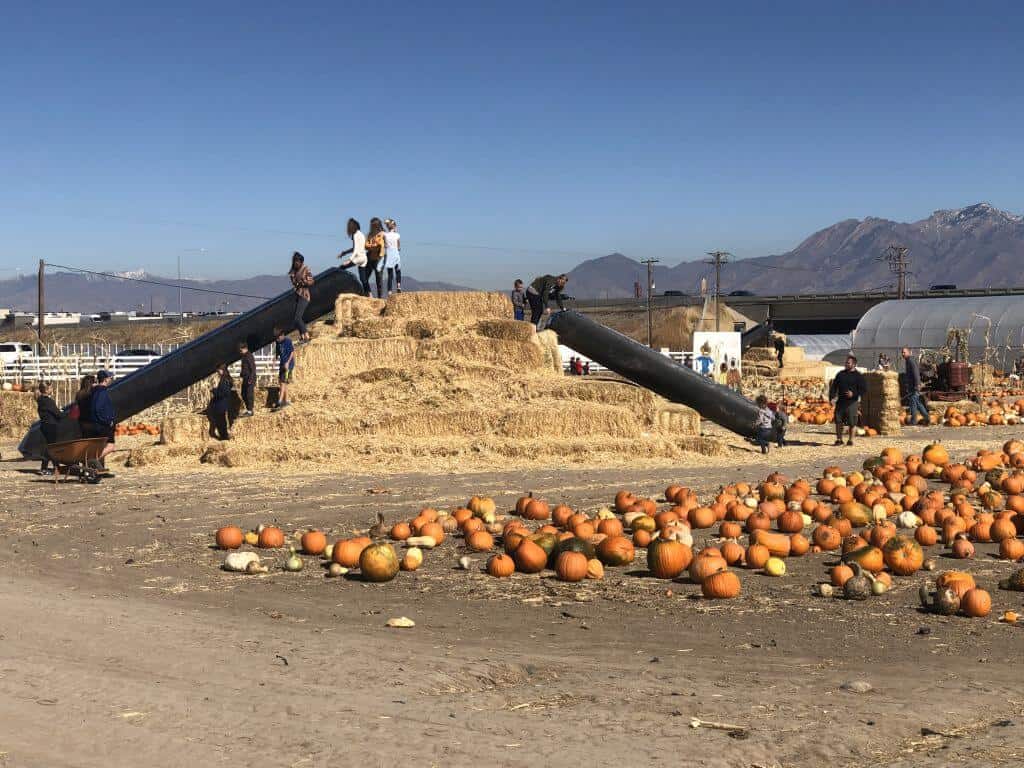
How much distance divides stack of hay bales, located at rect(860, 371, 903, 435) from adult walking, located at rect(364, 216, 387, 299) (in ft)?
34.8

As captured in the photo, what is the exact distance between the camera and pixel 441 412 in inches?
772

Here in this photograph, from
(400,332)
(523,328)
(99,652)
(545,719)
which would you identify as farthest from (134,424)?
(545,719)

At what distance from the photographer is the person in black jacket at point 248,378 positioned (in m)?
21.0

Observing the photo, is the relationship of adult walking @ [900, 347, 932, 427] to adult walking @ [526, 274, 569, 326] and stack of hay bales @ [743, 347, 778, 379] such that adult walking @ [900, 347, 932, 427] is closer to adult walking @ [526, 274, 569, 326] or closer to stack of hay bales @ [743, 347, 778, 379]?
adult walking @ [526, 274, 569, 326]

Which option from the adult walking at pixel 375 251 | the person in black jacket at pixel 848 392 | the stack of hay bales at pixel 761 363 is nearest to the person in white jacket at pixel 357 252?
the adult walking at pixel 375 251

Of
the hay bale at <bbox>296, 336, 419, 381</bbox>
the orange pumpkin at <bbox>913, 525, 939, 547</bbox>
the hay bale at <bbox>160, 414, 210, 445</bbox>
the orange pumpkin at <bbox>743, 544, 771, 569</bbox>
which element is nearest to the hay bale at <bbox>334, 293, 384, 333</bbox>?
the hay bale at <bbox>296, 336, 419, 381</bbox>

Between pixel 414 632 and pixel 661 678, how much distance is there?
2.07 metres

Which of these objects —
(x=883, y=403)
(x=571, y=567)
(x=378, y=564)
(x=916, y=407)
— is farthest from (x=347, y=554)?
(x=916, y=407)

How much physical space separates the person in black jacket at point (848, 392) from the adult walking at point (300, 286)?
33.8ft

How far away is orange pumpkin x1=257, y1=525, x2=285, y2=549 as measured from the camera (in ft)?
37.3

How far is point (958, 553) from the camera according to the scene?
35.4 feet

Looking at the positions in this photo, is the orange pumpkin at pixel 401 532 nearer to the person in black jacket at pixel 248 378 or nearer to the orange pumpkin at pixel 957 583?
the orange pumpkin at pixel 957 583

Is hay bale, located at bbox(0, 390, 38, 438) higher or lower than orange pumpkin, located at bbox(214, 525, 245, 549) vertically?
higher

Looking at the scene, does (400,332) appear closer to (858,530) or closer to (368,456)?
(368,456)
